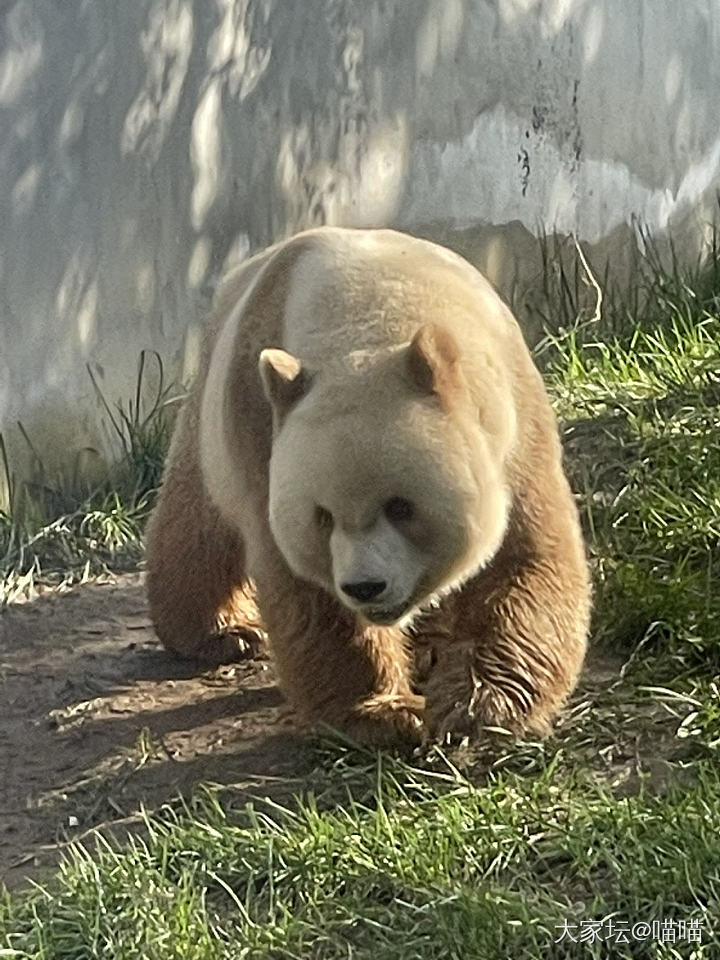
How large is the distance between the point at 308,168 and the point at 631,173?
2.03 meters

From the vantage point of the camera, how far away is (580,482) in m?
6.11

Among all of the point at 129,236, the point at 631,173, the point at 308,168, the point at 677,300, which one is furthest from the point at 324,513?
the point at 631,173

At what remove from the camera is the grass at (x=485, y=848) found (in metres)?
3.71

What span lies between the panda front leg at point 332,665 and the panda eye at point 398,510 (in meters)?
0.57

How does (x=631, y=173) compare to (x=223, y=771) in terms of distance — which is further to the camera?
(x=631, y=173)

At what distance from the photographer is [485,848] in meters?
4.04

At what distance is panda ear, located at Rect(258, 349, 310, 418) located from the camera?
4.21 metres

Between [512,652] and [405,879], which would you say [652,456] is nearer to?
[512,652]

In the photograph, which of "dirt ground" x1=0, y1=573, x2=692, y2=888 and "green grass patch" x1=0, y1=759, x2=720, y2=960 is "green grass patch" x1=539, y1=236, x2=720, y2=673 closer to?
"dirt ground" x1=0, y1=573, x2=692, y2=888

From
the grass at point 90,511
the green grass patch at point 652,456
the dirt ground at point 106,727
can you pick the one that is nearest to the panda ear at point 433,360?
the dirt ground at point 106,727

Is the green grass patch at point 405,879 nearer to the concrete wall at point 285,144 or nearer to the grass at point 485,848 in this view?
the grass at point 485,848

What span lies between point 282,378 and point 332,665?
86cm

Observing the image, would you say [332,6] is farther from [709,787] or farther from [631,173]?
[709,787]

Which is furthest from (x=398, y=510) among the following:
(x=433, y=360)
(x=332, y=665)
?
(x=332, y=665)
